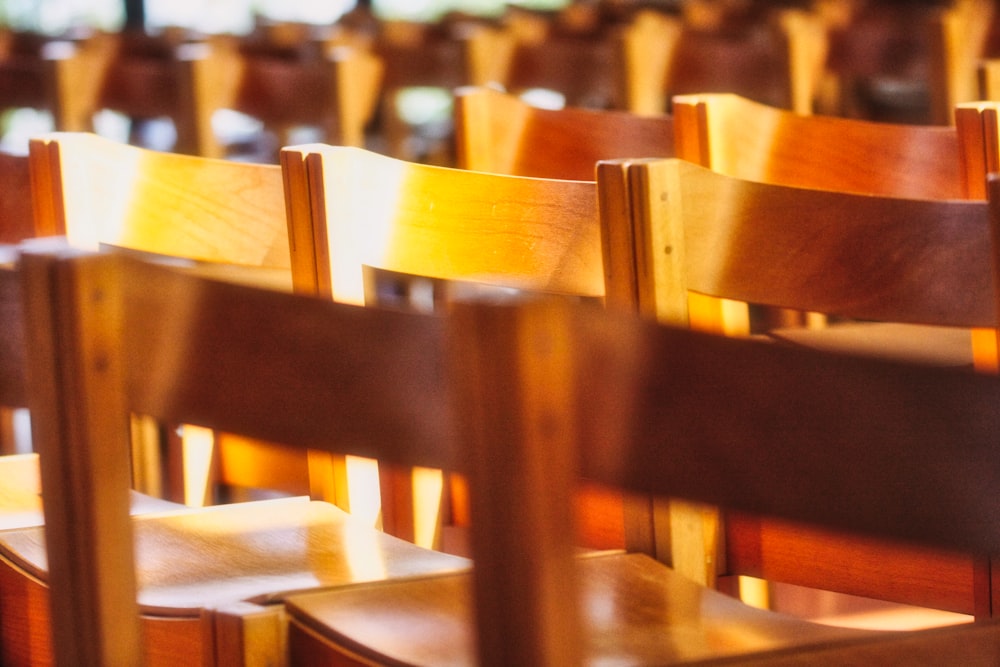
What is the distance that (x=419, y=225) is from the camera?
5.30 feet

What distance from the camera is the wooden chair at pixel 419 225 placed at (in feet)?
5.04

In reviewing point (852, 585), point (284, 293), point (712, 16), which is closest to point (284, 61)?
point (712, 16)

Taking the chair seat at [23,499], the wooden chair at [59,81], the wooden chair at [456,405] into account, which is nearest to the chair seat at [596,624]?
the wooden chair at [456,405]

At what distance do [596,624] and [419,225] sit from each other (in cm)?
54

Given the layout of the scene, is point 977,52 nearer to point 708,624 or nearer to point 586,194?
point 586,194

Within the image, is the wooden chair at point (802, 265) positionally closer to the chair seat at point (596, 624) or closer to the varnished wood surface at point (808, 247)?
the varnished wood surface at point (808, 247)

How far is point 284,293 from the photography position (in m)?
0.93

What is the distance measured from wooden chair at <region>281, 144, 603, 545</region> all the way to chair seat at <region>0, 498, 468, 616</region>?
232 mm

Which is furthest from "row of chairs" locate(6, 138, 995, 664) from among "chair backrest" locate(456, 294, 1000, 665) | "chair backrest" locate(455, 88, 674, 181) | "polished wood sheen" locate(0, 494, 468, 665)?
"chair backrest" locate(455, 88, 674, 181)

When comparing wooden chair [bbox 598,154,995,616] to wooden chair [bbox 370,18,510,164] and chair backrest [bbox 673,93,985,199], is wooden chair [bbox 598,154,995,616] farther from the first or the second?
wooden chair [bbox 370,18,510,164]

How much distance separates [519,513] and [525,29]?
3.85 m

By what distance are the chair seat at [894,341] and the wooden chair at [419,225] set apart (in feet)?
1.65

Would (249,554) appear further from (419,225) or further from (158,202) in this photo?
(158,202)

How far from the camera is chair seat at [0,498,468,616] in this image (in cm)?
133
